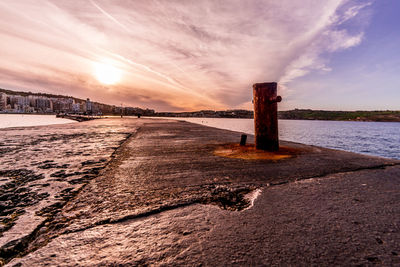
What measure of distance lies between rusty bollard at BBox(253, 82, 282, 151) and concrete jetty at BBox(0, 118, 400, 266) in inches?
69.1

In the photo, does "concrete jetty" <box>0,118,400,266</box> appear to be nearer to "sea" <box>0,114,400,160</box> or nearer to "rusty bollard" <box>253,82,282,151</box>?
"rusty bollard" <box>253,82,282,151</box>

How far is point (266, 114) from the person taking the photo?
3.85 meters

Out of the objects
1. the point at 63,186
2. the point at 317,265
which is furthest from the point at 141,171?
the point at 317,265

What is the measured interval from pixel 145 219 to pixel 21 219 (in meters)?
0.80

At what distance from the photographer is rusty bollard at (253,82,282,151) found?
378 centimetres

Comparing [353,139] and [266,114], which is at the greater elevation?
[266,114]

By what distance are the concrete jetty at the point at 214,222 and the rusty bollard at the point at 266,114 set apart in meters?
1.75

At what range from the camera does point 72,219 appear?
123 cm

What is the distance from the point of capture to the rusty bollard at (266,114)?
378 cm

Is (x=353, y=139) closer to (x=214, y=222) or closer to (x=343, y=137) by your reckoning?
(x=343, y=137)

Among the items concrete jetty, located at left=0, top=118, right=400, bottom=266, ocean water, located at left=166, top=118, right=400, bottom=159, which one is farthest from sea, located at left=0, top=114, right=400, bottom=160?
concrete jetty, located at left=0, top=118, right=400, bottom=266

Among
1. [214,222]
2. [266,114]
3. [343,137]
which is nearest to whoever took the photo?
[214,222]

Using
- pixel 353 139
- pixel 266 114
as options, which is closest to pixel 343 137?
pixel 353 139

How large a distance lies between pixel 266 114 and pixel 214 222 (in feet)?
10.1
